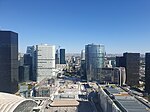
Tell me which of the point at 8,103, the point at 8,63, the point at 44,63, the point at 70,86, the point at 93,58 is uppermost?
the point at 93,58

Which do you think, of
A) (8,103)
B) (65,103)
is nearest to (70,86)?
(65,103)

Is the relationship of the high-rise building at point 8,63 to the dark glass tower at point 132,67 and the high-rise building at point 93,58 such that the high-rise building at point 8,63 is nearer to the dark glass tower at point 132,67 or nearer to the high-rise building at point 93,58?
the high-rise building at point 93,58

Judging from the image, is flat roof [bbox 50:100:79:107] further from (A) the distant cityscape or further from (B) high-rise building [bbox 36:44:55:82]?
(B) high-rise building [bbox 36:44:55:82]

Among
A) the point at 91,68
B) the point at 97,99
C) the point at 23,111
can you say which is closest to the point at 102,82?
the point at 91,68

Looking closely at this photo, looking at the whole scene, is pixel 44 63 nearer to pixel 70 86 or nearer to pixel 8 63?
pixel 70 86

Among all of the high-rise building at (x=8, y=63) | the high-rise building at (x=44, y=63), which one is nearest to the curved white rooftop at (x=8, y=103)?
the high-rise building at (x=8, y=63)

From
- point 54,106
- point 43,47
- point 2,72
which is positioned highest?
point 43,47

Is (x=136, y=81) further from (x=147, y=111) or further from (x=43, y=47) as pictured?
(x=147, y=111)
